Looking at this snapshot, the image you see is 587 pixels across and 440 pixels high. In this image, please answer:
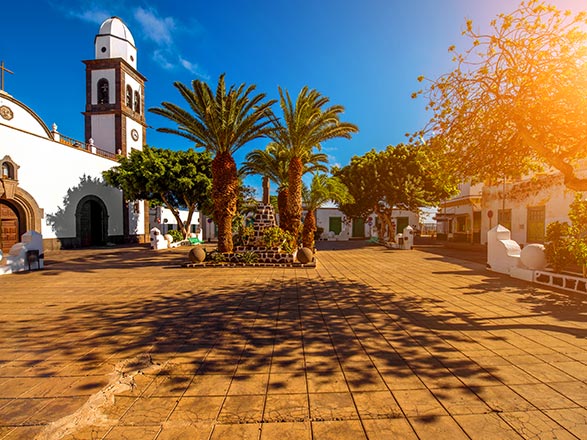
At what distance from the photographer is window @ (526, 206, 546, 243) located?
67.6 feet

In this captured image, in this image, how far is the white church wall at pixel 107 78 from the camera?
2983cm

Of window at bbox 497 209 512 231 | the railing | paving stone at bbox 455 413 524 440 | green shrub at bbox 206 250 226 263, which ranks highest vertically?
the railing

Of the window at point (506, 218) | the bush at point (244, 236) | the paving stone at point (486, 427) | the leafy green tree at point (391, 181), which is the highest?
the leafy green tree at point (391, 181)

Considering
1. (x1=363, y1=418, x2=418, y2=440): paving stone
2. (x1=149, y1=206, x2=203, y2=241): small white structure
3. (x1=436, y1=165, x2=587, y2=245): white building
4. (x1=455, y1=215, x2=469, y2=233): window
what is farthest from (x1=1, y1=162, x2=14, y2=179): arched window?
(x1=455, y1=215, x2=469, y2=233): window

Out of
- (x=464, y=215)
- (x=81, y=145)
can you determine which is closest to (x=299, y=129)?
(x=81, y=145)

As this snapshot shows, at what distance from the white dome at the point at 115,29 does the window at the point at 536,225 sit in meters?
40.9

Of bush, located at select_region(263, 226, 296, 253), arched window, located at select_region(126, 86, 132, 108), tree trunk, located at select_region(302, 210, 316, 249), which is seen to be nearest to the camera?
bush, located at select_region(263, 226, 296, 253)

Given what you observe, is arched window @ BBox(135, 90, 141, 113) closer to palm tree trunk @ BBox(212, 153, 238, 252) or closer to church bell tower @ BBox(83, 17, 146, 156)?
church bell tower @ BBox(83, 17, 146, 156)

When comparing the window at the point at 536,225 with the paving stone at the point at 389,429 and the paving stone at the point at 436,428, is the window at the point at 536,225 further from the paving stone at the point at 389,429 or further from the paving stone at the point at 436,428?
the paving stone at the point at 389,429

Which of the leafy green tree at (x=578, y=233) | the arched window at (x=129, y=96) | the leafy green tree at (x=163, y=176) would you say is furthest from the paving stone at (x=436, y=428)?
the arched window at (x=129, y=96)

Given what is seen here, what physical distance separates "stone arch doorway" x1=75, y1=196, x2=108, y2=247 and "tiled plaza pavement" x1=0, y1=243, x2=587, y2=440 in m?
18.8

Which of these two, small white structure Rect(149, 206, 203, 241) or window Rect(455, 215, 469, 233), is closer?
window Rect(455, 215, 469, 233)

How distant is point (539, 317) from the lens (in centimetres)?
589

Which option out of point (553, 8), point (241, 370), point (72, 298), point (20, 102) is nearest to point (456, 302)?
→ point (241, 370)
